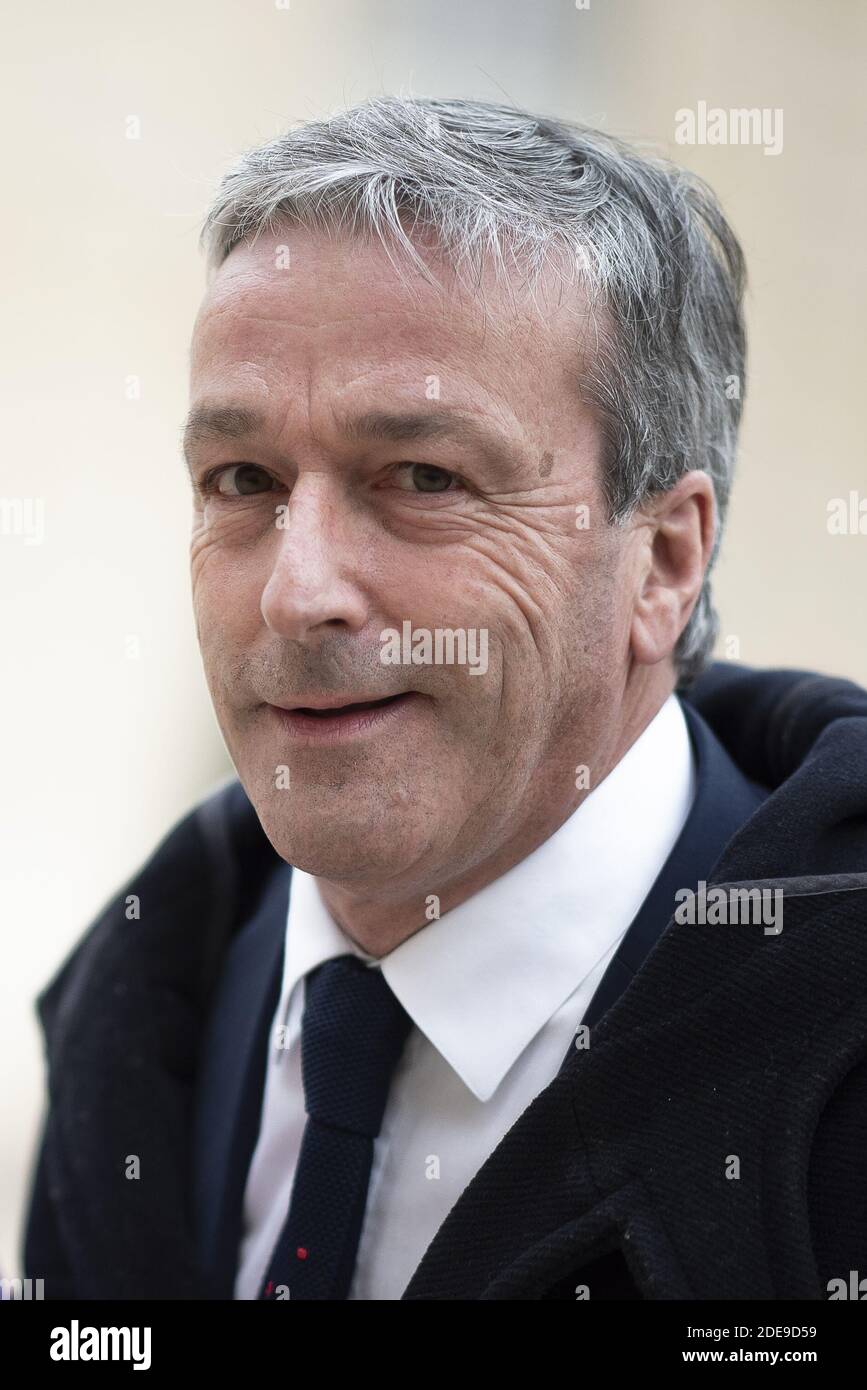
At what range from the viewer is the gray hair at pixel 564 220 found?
4.94 ft

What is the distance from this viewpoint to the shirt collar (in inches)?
60.7

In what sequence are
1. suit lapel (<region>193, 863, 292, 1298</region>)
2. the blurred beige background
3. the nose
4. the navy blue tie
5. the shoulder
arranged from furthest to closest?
the blurred beige background < the shoulder < suit lapel (<region>193, 863, 292, 1298</region>) < the navy blue tie < the nose

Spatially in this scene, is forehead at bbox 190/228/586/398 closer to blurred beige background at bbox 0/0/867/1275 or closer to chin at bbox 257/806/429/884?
chin at bbox 257/806/429/884

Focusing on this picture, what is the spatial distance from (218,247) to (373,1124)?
1102 mm

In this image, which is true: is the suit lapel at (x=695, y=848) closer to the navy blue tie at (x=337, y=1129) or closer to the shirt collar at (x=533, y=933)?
the shirt collar at (x=533, y=933)

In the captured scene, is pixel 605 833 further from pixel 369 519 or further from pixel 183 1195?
pixel 183 1195

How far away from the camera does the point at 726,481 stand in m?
1.86

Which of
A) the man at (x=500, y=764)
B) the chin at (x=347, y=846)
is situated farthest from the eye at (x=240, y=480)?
the chin at (x=347, y=846)

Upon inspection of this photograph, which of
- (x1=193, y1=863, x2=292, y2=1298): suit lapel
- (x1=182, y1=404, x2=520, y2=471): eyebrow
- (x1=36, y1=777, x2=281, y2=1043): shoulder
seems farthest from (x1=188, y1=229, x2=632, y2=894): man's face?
(x1=36, y1=777, x2=281, y2=1043): shoulder

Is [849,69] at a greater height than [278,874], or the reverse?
[849,69]

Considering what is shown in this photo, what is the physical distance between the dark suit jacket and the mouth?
1.25 feet

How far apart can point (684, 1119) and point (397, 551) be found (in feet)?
2.21
